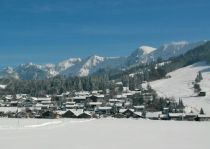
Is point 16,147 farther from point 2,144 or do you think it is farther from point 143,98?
point 143,98

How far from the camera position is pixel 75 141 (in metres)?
43.4

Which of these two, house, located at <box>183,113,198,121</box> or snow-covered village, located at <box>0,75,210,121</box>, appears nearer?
house, located at <box>183,113,198,121</box>

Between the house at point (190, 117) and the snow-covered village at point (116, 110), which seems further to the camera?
the snow-covered village at point (116, 110)

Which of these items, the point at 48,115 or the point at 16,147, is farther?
the point at 48,115

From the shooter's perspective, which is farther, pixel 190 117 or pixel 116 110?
pixel 116 110

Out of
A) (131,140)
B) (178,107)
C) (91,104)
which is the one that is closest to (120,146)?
(131,140)

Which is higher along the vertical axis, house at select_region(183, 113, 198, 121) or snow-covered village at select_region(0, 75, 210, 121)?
snow-covered village at select_region(0, 75, 210, 121)

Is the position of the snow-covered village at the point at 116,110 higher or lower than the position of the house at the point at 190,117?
higher

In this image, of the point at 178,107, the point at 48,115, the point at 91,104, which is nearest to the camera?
the point at 48,115

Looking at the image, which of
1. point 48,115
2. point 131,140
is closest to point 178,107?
point 48,115

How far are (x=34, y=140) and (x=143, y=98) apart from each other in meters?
144

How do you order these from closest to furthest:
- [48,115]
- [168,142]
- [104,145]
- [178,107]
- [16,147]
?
[16,147], [104,145], [168,142], [48,115], [178,107]

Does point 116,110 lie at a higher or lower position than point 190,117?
higher

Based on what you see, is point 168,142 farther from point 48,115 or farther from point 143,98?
point 143,98
